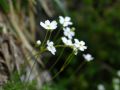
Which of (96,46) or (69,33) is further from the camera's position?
(96,46)

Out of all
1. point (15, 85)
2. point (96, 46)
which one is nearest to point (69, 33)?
point (15, 85)

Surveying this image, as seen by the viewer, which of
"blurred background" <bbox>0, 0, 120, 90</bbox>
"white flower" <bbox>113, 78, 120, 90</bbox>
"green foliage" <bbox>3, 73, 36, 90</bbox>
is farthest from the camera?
"blurred background" <bbox>0, 0, 120, 90</bbox>

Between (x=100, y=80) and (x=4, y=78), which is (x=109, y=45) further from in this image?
(x=4, y=78)

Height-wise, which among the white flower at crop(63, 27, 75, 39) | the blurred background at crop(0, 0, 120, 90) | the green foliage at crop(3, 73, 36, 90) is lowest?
the green foliage at crop(3, 73, 36, 90)

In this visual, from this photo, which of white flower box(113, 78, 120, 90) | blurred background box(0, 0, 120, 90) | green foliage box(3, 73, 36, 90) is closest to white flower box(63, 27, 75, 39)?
green foliage box(3, 73, 36, 90)

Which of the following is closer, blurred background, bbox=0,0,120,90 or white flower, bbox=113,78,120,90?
white flower, bbox=113,78,120,90

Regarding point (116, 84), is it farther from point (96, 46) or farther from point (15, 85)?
point (15, 85)

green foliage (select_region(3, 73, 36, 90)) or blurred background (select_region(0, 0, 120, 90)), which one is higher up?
blurred background (select_region(0, 0, 120, 90))

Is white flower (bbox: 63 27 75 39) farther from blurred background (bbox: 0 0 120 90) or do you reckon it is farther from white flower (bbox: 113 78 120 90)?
white flower (bbox: 113 78 120 90)

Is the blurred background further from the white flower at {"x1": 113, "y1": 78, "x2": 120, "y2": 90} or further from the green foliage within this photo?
the green foliage

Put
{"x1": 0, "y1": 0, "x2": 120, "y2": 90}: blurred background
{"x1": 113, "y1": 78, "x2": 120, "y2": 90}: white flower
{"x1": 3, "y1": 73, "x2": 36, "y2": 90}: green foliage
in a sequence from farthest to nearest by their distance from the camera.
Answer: {"x1": 0, "y1": 0, "x2": 120, "y2": 90}: blurred background
{"x1": 113, "y1": 78, "x2": 120, "y2": 90}: white flower
{"x1": 3, "y1": 73, "x2": 36, "y2": 90}: green foliage

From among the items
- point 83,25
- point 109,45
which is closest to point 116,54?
point 109,45
